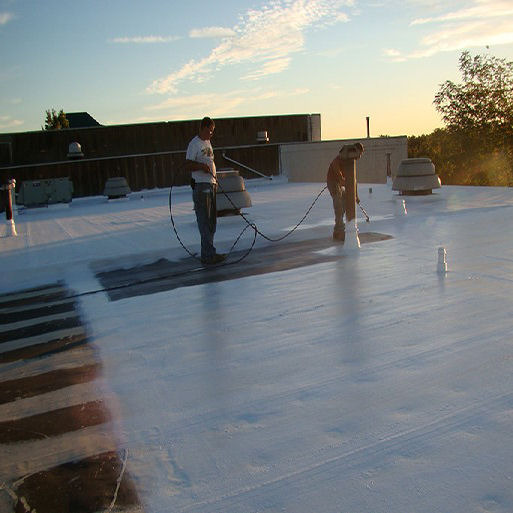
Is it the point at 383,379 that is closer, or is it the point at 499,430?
the point at 499,430

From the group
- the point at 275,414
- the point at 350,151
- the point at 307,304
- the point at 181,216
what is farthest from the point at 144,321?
the point at 181,216

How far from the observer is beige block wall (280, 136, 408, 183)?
28.0 meters

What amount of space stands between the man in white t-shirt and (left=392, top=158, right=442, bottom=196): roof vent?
9364 mm

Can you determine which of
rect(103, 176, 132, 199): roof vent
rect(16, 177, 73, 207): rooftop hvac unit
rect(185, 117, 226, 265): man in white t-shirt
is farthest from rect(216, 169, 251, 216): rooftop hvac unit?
rect(16, 177, 73, 207): rooftop hvac unit

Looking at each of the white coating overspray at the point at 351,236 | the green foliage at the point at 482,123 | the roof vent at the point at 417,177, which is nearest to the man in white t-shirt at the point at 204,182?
the white coating overspray at the point at 351,236

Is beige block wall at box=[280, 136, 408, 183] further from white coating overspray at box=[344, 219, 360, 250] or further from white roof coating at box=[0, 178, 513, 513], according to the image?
white roof coating at box=[0, 178, 513, 513]

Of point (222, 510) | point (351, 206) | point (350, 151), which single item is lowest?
point (222, 510)

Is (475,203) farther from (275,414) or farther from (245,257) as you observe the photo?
(275,414)

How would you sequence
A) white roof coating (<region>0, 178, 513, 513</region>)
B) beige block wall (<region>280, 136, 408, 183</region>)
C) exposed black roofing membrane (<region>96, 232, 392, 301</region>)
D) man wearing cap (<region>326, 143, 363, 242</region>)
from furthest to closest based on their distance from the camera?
beige block wall (<region>280, 136, 408, 183</region>) → man wearing cap (<region>326, 143, 363, 242</region>) → exposed black roofing membrane (<region>96, 232, 392, 301</region>) → white roof coating (<region>0, 178, 513, 513</region>)

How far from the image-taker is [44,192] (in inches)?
953

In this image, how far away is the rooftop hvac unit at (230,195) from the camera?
14.6 metres

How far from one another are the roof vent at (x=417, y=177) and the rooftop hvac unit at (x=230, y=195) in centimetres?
497

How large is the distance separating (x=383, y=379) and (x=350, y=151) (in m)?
6.44

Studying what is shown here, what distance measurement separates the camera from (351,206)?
1005cm
